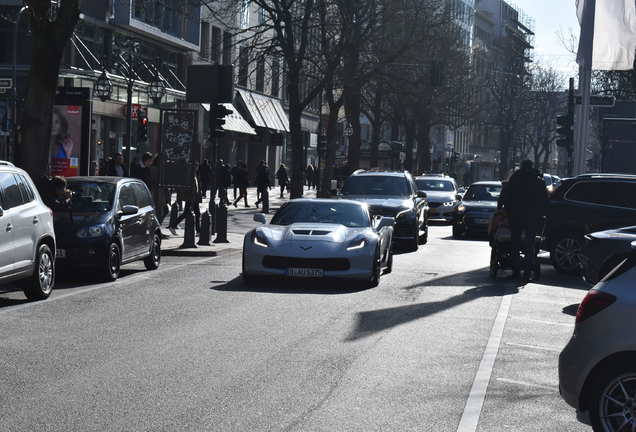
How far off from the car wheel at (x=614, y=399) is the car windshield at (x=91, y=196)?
1231cm

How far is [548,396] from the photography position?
905cm

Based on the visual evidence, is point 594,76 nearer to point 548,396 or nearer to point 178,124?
point 178,124

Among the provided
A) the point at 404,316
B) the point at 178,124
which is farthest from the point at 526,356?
the point at 178,124

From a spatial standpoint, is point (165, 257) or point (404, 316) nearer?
point (404, 316)

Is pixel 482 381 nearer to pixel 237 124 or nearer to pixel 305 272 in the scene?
pixel 305 272

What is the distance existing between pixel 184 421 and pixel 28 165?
14.6 metres

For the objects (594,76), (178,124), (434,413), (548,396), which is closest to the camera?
(434,413)

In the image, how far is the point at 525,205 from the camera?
19266mm

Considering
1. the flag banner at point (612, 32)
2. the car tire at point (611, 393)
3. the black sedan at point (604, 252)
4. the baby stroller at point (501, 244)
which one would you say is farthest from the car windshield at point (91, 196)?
the flag banner at point (612, 32)

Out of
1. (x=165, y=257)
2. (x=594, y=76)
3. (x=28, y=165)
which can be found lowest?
(x=165, y=257)

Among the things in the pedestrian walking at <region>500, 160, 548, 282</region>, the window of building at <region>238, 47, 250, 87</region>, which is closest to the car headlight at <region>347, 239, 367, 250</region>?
the pedestrian walking at <region>500, 160, 548, 282</region>

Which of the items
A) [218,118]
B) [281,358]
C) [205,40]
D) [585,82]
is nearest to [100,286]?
[281,358]

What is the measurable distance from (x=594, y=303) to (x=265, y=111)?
64448 mm

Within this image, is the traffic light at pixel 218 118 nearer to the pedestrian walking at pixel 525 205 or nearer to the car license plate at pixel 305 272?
the pedestrian walking at pixel 525 205
